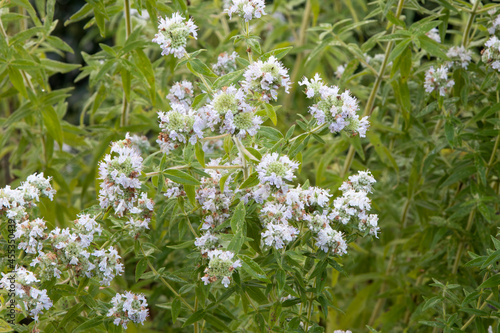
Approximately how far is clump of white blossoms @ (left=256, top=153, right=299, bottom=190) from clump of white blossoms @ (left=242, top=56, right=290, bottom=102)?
0.16 m

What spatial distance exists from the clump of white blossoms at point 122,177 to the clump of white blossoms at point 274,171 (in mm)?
288

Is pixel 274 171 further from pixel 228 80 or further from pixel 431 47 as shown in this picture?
pixel 431 47

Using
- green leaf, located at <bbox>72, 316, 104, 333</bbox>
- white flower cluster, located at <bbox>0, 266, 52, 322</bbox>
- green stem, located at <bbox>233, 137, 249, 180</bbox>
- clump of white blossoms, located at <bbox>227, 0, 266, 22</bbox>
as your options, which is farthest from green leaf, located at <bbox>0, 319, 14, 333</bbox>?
clump of white blossoms, located at <bbox>227, 0, 266, 22</bbox>

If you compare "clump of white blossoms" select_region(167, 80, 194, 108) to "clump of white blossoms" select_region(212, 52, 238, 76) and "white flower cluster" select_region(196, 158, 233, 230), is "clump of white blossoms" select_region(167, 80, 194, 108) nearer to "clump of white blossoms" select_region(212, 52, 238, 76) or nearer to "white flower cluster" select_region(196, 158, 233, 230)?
"clump of white blossoms" select_region(212, 52, 238, 76)

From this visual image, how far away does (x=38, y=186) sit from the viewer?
150 cm

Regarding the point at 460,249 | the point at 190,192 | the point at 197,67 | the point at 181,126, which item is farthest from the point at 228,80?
the point at 460,249

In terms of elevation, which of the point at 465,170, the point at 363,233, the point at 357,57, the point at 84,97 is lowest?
the point at 84,97

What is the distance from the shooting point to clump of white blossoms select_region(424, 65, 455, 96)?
1818 mm

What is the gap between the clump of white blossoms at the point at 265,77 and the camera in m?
1.30

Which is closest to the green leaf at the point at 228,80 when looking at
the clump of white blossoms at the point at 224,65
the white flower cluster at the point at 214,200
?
the white flower cluster at the point at 214,200

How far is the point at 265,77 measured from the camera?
128cm

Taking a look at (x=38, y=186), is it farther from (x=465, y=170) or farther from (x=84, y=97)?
(x=84, y=97)

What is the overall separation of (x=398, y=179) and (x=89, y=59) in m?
1.30

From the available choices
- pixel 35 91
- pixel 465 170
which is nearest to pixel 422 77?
pixel 465 170
